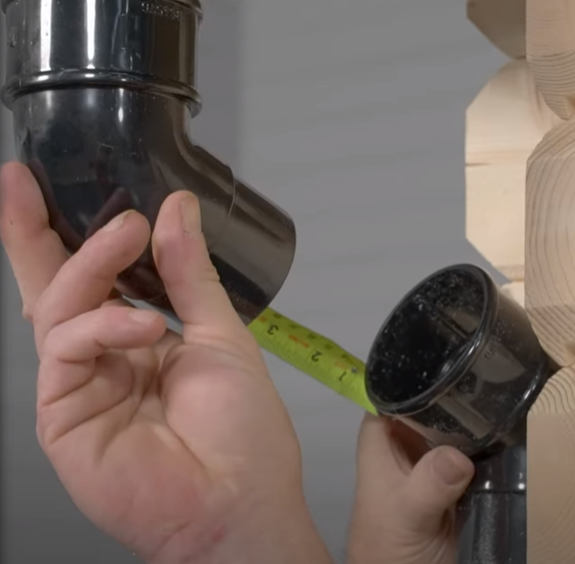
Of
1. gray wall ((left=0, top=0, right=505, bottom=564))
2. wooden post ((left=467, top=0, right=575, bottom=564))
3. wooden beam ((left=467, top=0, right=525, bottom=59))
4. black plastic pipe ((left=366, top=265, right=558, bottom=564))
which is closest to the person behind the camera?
wooden post ((left=467, top=0, right=575, bottom=564))

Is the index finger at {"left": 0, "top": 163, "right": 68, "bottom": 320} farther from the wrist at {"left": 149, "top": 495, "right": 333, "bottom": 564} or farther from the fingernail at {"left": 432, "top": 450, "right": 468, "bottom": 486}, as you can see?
the fingernail at {"left": 432, "top": 450, "right": 468, "bottom": 486}

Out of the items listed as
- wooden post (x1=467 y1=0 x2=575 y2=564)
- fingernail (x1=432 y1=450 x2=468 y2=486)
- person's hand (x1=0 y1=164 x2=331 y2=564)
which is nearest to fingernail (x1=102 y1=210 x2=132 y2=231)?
person's hand (x1=0 y1=164 x2=331 y2=564)

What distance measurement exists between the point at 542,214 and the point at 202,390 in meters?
0.25

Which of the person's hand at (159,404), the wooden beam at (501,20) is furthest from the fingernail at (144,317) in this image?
the wooden beam at (501,20)

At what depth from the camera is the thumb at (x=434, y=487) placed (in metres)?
0.82

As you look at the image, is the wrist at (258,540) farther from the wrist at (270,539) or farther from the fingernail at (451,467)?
the fingernail at (451,467)

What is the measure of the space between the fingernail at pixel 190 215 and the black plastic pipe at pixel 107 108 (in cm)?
3

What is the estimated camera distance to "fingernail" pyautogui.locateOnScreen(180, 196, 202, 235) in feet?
2.03

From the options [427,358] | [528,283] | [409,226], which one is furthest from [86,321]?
[409,226]

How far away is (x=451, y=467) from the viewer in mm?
821

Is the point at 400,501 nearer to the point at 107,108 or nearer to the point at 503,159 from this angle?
the point at 503,159

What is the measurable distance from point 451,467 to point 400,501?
0.33ft

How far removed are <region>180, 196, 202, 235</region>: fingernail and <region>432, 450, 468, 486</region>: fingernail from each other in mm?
333

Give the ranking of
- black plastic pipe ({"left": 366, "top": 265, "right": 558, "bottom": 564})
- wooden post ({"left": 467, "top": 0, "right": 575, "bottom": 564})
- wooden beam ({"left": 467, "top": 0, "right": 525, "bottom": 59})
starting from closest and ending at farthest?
wooden post ({"left": 467, "top": 0, "right": 575, "bottom": 564})
black plastic pipe ({"left": 366, "top": 265, "right": 558, "bottom": 564})
wooden beam ({"left": 467, "top": 0, "right": 525, "bottom": 59})
